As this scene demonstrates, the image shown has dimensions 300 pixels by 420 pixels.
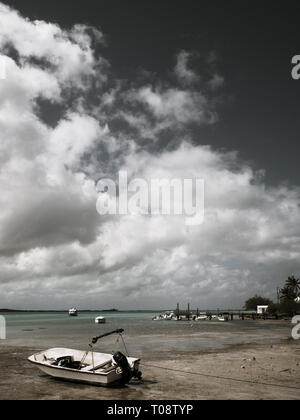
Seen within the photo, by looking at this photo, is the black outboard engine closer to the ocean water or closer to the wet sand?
the wet sand

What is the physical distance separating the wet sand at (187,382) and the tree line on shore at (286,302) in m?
71.9

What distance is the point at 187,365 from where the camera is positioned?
2109 cm

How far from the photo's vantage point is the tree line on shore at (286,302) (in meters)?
89.4

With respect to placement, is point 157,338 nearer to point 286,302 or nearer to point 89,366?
point 89,366

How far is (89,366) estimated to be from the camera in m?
17.0

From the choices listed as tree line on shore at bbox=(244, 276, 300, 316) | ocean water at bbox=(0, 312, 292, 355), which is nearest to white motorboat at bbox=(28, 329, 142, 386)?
ocean water at bbox=(0, 312, 292, 355)

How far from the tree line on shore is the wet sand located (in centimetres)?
7188

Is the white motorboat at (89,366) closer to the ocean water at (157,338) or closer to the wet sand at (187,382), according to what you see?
the wet sand at (187,382)

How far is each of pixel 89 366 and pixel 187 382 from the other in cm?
478

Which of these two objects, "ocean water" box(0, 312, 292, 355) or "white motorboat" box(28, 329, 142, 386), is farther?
"ocean water" box(0, 312, 292, 355)

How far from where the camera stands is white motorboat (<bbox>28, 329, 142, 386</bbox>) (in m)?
14.9
